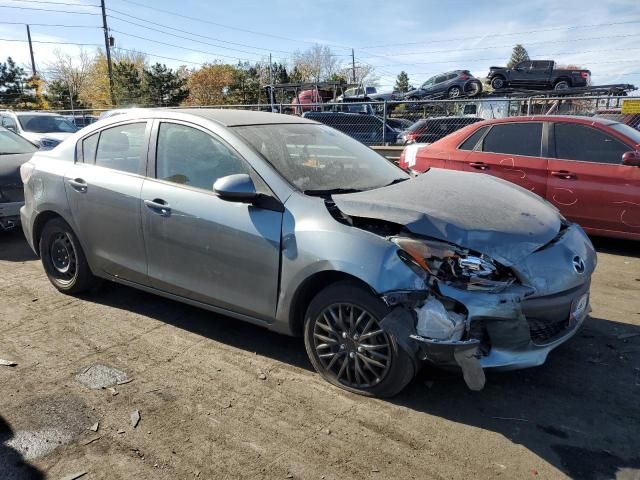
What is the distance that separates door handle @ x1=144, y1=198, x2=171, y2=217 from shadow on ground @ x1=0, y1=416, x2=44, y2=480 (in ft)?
5.47

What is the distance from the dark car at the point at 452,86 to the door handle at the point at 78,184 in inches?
992

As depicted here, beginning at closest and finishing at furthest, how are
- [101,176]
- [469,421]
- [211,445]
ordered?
1. [211,445]
2. [469,421]
3. [101,176]

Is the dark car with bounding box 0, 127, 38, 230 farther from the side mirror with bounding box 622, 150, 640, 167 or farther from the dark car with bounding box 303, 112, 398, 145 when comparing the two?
the dark car with bounding box 303, 112, 398, 145

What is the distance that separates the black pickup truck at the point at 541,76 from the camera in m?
24.3

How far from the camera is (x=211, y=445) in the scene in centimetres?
260

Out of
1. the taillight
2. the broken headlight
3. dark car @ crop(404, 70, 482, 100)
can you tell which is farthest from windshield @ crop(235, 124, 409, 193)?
dark car @ crop(404, 70, 482, 100)

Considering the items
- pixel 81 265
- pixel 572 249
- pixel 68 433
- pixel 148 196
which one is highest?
pixel 148 196

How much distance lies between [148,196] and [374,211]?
179 centimetres

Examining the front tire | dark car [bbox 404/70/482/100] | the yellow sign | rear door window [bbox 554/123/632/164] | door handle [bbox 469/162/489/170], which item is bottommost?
the front tire

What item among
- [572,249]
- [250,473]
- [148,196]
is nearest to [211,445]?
[250,473]

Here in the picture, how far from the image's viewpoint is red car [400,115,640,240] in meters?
5.84

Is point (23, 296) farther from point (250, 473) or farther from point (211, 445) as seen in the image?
point (250, 473)

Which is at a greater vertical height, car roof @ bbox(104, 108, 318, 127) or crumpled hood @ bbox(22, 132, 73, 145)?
car roof @ bbox(104, 108, 318, 127)

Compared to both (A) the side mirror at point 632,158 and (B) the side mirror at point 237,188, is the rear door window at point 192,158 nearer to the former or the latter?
(B) the side mirror at point 237,188
